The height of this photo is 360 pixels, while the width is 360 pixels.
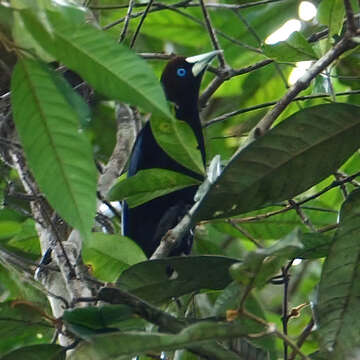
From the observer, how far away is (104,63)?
1479 millimetres

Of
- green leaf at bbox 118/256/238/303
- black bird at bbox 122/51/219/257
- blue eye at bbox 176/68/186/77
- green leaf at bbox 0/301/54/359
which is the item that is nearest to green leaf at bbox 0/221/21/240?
black bird at bbox 122/51/219/257

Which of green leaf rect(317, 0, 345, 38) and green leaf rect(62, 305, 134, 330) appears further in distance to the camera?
green leaf rect(317, 0, 345, 38)

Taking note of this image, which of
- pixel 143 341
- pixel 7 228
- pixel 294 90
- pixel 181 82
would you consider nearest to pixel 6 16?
pixel 143 341

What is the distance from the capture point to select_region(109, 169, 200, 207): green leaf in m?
2.04

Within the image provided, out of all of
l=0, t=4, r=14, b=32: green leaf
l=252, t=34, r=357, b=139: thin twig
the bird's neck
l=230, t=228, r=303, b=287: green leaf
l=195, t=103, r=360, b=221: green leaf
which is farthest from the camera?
the bird's neck

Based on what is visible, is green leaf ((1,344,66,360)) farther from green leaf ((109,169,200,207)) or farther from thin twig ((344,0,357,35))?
thin twig ((344,0,357,35))

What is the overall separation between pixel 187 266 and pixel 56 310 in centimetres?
64

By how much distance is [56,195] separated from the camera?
1575mm

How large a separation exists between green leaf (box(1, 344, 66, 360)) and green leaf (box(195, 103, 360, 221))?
0.39m

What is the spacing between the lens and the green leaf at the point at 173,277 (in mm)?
1854

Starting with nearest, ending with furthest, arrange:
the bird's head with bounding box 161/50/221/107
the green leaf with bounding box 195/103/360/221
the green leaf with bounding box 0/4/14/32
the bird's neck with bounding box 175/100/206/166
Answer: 1. the green leaf with bounding box 0/4/14/32
2. the green leaf with bounding box 195/103/360/221
3. the bird's neck with bounding box 175/100/206/166
4. the bird's head with bounding box 161/50/221/107

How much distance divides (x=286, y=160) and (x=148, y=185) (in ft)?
1.31

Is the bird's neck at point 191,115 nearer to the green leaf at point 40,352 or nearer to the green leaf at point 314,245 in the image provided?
the green leaf at point 314,245

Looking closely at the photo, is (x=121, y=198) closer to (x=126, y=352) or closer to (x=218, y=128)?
(x=126, y=352)
